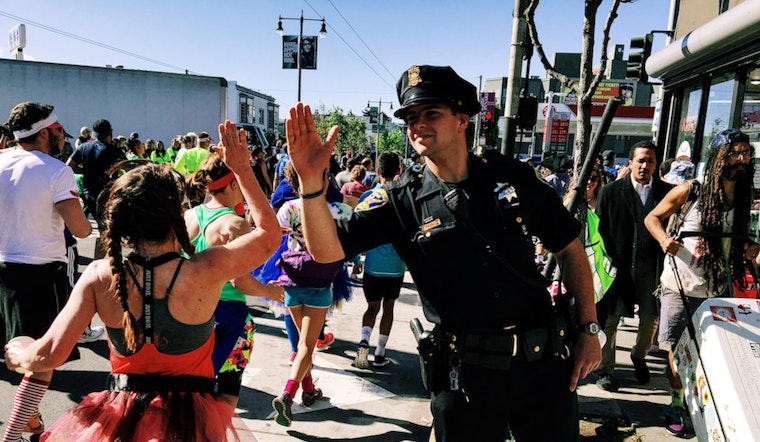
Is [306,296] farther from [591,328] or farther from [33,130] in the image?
[591,328]

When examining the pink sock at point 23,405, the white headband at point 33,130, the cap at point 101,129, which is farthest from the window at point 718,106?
the cap at point 101,129

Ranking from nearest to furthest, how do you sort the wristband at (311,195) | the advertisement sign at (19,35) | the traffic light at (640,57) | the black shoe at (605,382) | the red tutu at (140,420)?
→ the red tutu at (140,420), the wristband at (311,195), the black shoe at (605,382), the traffic light at (640,57), the advertisement sign at (19,35)

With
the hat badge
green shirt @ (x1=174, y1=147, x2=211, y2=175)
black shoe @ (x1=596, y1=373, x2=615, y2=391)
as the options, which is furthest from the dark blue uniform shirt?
green shirt @ (x1=174, y1=147, x2=211, y2=175)

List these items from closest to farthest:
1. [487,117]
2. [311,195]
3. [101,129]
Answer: [311,195]
[101,129]
[487,117]

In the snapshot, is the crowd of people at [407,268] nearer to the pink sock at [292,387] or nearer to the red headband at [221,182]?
the red headband at [221,182]

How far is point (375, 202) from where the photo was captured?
2.24 metres

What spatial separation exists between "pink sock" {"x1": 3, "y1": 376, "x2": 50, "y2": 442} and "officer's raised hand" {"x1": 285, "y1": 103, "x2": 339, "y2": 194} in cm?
170

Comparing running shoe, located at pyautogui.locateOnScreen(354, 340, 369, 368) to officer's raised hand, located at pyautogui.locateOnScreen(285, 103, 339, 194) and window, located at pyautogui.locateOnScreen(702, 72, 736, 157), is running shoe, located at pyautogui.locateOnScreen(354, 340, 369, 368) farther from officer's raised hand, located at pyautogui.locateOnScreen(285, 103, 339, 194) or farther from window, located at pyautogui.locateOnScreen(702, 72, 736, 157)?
window, located at pyautogui.locateOnScreen(702, 72, 736, 157)

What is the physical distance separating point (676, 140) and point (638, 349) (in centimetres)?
A: 560

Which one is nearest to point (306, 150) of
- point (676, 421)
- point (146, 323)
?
point (146, 323)

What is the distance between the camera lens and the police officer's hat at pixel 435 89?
7.07ft

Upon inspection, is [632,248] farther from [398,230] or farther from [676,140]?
[676,140]

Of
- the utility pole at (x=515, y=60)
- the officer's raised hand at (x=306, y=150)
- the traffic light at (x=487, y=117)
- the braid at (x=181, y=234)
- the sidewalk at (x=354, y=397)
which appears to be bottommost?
the sidewalk at (x=354, y=397)

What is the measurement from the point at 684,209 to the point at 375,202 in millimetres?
2836
